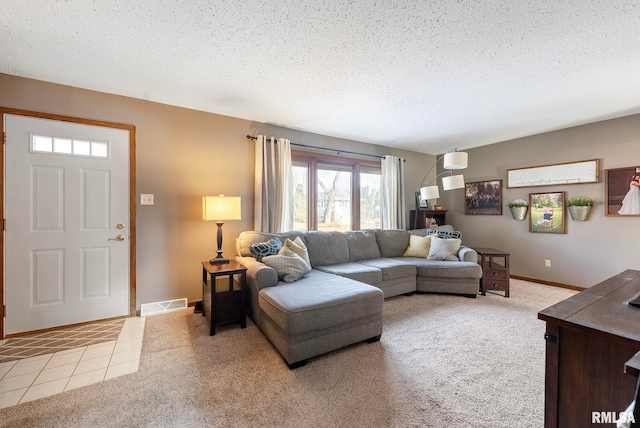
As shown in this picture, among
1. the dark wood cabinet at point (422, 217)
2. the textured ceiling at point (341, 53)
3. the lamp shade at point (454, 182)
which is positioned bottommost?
the dark wood cabinet at point (422, 217)

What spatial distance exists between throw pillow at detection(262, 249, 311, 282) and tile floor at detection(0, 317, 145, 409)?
1288 millimetres

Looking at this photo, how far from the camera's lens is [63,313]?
2.57 m

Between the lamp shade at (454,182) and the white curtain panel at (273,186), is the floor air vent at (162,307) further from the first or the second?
the lamp shade at (454,182)

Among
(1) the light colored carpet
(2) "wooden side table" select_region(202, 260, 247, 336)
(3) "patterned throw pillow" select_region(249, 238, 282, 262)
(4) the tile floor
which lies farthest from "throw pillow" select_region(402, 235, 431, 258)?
(4) the tile floor

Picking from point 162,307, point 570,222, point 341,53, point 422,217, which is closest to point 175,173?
point 162,307

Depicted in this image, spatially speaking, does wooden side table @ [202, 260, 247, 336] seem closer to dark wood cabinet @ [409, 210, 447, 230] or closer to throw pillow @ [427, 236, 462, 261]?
throw pillow @ [427, 236, 462, 261]

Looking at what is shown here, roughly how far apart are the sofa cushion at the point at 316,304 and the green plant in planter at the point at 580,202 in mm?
3519

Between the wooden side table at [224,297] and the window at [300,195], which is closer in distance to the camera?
the wooden side table at [224,297]

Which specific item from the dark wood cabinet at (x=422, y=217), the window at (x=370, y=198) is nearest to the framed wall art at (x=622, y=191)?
the dark wood cabinet at (x=422, y=217)

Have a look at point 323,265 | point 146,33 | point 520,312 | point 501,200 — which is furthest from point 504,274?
point 146,33

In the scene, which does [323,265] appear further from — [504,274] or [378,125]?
[504,274]

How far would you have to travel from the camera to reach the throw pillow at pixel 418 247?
4.03 meters

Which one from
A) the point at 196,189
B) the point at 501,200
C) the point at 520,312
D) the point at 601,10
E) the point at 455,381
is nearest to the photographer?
the point at 601,10

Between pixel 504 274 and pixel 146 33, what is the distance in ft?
15.2
